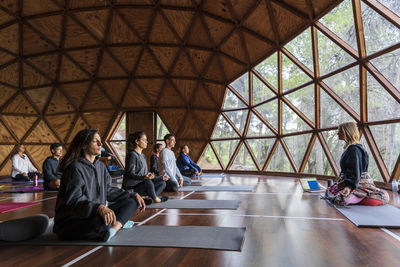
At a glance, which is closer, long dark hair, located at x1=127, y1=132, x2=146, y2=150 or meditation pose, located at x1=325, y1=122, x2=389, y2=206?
meditation pose, located at x1=325, y1=122, x2=389, y2=206

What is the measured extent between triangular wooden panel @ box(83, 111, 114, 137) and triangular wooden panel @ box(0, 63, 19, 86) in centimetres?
345

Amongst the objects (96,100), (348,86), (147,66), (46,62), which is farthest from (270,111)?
(46,62)

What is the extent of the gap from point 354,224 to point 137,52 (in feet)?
36.5

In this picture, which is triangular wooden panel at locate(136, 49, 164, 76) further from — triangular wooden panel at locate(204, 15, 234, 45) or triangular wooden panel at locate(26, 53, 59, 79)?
triangular wooden panel at locate(26, 53, 59, 79)

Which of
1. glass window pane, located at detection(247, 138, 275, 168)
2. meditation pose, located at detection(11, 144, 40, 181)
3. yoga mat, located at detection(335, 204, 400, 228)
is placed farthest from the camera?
glass window pane, located at detection(247, 138, 275, 168)

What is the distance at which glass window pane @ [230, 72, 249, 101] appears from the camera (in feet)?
38.7

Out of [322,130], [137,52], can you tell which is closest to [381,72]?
[322,130]

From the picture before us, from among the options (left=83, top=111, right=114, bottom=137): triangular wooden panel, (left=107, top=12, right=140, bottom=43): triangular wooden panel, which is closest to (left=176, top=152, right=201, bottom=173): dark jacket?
(left=107, top=12, right=140, bottom=43): triangular wooden panel

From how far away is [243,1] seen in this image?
8.50 m

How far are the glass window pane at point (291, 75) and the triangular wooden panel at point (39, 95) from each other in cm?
1106

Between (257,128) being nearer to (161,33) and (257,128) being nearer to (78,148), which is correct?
(161,33)

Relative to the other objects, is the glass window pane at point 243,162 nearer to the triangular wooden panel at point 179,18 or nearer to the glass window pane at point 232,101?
the glass window pane at point 232,101

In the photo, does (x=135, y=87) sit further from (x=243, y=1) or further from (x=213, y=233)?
(x=213, y=233)

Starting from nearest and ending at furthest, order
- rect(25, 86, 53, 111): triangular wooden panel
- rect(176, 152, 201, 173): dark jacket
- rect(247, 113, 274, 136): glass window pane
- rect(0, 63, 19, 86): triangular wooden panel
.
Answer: rect(176, 152, 201, 173): dark jacket, rect(247, 113, 274, 136): glass window pane, rect(0, 63, 19, 86): triangular wooden panel, rect(25, 86, 53, 111): triangular wooden panel
